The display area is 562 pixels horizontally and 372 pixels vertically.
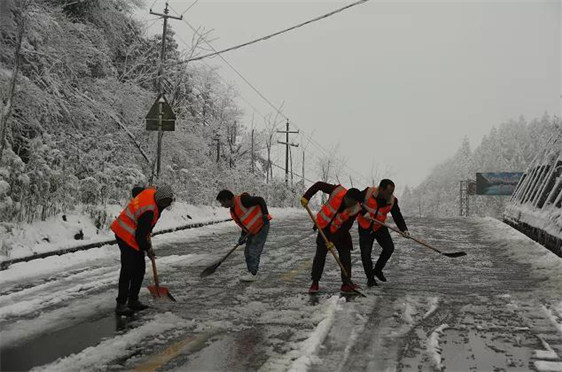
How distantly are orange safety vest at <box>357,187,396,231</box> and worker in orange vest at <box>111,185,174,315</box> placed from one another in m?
3.31

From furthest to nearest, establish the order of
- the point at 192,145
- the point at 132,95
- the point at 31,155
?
the point at 192,145 < the point at 132,95 < the point at 31,155

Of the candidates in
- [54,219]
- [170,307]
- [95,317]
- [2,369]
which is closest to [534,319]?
[170,307]

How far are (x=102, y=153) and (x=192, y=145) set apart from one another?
9.45 metres

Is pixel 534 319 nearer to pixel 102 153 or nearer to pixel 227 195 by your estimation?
pixel 227 195

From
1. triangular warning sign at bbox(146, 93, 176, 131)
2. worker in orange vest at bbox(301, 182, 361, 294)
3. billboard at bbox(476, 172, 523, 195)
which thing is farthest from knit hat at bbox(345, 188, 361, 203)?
billboard at bbox(476, 172, 523, 195)

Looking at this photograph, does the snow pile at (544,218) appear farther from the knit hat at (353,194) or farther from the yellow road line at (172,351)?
the yellow road line at (172,351)

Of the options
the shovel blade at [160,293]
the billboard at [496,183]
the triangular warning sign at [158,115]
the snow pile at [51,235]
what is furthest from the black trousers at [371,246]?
the billboard at [496,183]

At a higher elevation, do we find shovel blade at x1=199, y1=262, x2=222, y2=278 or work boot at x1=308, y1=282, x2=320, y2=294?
shovel blade at x1=199, y1=262, x2=222, y2=278

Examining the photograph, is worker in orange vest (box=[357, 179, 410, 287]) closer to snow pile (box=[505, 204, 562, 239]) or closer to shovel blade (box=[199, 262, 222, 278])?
shovel blade (box=[199, 262, 222, 278])

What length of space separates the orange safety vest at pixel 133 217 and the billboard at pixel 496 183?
5499 centimetres

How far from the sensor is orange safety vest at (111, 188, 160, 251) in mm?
5969

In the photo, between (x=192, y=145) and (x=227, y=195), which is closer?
(x=227, y=195)

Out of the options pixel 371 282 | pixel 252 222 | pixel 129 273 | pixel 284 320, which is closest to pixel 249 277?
pixel 252 222

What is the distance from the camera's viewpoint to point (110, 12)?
18031mm
